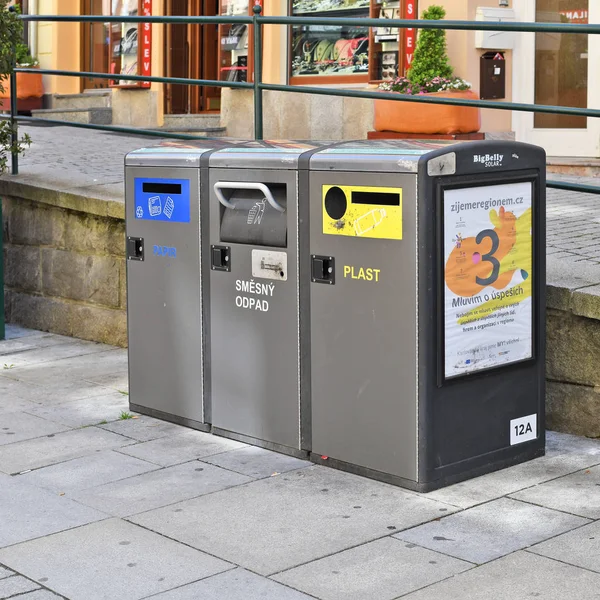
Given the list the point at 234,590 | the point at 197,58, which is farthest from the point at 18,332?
the point at 197,58

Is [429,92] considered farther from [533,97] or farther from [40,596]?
[40,596]

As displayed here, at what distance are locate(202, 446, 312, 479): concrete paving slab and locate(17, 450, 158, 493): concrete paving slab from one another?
0.33 m

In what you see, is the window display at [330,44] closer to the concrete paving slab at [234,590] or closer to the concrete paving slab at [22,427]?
the concrete paving slab at [22,427]

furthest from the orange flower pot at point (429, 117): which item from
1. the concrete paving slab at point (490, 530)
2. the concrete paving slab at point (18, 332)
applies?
the concrete paving slab at point (490, 530)

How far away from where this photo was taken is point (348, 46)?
47.1ft

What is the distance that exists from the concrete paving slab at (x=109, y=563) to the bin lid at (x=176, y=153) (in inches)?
80.1

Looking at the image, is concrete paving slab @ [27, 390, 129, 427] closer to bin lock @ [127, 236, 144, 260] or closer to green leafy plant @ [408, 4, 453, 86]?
bin lock @ [127, 236, 144, 260]

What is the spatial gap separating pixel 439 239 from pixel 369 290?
0.40 meters

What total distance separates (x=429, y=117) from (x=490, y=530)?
7.80 m

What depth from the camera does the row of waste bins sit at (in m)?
5.08

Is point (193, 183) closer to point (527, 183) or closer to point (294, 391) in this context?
point (294, 391)

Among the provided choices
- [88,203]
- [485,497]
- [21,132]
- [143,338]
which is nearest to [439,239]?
[485,497]

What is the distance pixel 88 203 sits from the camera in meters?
8.55

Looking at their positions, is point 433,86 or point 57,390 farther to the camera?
point 433,86
